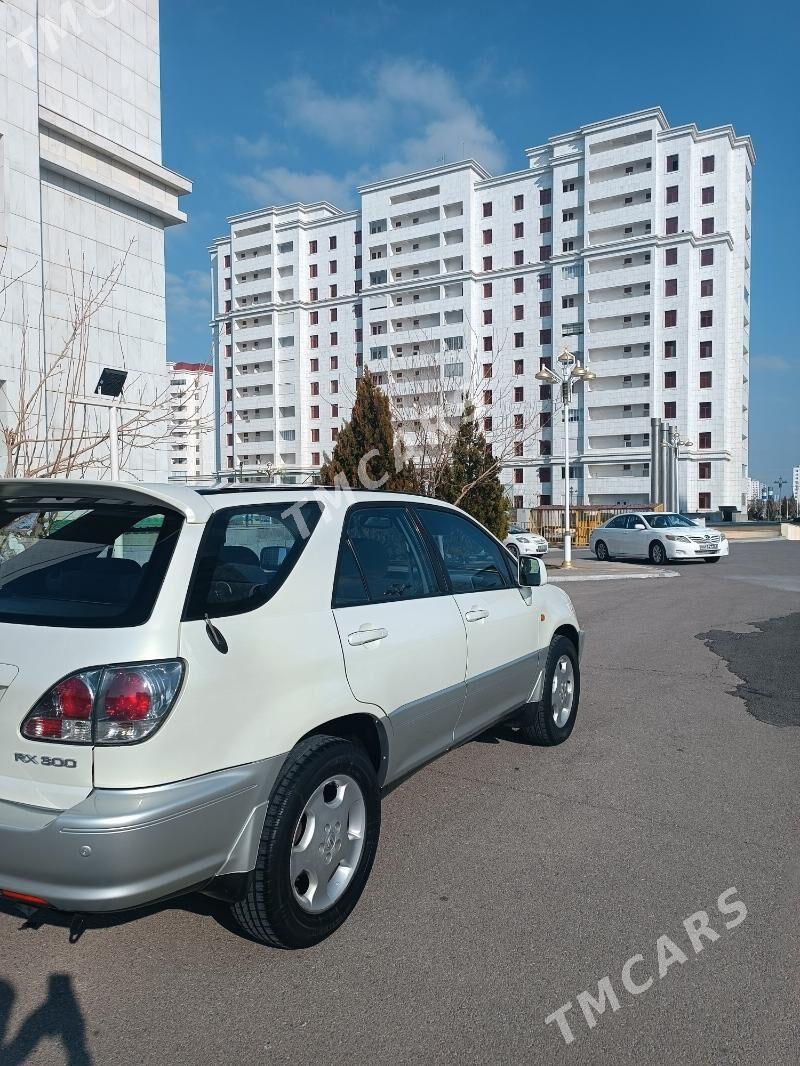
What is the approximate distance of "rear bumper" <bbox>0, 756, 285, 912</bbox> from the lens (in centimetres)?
243

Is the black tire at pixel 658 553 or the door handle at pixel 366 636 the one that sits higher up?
the door handle at pixel 366 636

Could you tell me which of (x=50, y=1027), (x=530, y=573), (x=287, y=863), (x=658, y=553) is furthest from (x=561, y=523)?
(x=50, y=1027)

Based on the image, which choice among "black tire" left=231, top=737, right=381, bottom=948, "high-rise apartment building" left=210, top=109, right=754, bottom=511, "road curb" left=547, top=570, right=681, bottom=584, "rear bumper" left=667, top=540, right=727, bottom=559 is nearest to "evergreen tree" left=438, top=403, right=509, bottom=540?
"road curb" left=547, top=570, right=681, bottom=584

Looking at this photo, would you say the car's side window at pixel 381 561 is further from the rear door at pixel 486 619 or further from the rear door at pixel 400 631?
the rear door at pixel 486 619

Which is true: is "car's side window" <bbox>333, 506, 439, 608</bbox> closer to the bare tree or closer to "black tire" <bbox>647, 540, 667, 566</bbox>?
the bare tree

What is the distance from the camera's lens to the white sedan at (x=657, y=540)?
22828 mm

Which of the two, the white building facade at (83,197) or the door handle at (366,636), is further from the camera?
the white building facade at (83,197)

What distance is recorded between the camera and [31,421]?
11.1 m

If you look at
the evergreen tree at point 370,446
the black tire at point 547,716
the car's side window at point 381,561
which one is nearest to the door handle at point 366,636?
the car's side window at point 381,561

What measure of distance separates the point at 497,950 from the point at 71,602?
1993 millimetres

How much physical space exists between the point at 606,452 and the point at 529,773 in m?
65.5

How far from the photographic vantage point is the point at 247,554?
10.4ft

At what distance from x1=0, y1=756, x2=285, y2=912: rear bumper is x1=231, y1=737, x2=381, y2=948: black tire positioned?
0.29 metres

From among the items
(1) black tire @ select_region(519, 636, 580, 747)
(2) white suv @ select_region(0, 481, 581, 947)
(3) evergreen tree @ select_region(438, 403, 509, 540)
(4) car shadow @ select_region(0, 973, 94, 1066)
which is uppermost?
(3) evergreen tree @ select_region(438, 403, 509, 540)
